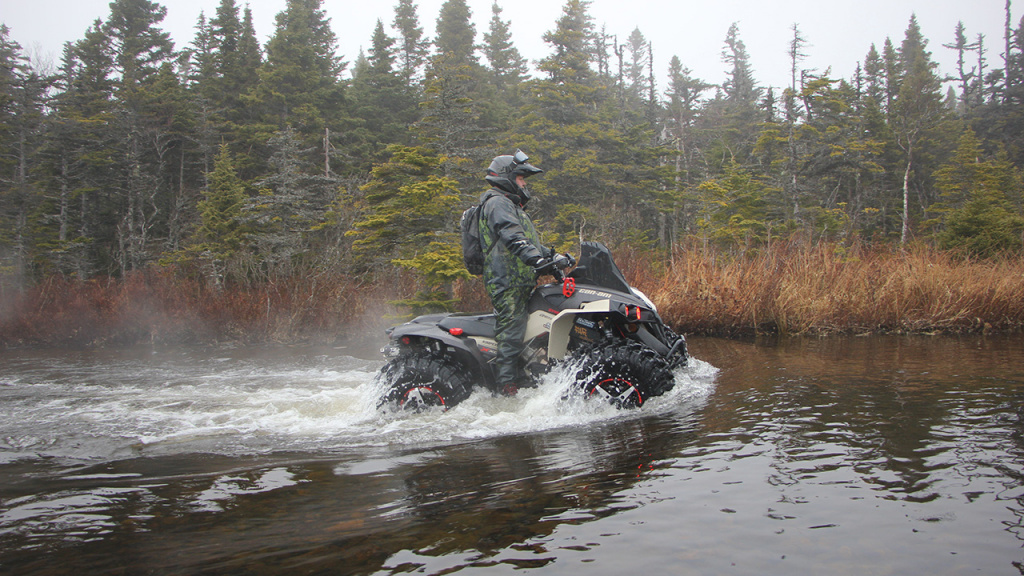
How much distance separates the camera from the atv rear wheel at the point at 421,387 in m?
5.18

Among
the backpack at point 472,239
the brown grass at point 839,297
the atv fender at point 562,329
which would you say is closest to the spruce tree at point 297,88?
the brown grass at point 839,297

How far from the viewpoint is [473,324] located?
5.45 m

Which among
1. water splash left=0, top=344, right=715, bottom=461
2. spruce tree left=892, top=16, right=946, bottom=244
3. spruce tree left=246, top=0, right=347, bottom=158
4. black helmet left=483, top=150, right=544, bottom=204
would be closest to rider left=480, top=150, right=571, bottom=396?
black helmet left=483, top=150, right=544, bottom=204

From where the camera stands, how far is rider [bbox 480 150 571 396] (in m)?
5.14

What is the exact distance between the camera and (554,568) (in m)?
2.29

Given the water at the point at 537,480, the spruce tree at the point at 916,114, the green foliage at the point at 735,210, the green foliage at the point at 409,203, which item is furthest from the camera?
the spruce tree at the point at 916,114

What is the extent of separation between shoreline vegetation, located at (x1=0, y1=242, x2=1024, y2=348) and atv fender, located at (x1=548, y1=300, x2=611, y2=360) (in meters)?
5.58

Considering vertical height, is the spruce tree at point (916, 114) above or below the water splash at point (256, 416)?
above

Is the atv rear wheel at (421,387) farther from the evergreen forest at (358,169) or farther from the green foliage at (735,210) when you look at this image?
the green foliage at (735,210)

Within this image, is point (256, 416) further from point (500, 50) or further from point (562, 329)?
point (500, 50)

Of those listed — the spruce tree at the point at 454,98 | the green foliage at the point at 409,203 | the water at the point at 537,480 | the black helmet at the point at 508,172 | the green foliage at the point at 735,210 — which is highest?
the spruce tree at the point at 454,98

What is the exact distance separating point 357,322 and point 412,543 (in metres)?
11.3

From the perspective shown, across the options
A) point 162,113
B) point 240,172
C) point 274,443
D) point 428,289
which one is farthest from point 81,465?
point 162,113

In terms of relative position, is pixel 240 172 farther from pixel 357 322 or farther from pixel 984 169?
pixel 984 169
